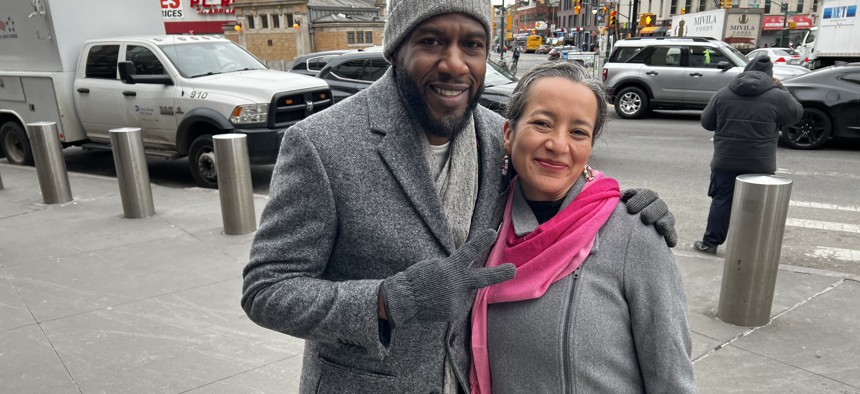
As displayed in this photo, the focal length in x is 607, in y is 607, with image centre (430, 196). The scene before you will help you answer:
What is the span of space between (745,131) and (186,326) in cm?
480

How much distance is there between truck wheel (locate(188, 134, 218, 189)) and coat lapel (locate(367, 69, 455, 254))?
22.3 ft

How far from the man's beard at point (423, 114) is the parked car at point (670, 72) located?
40.6 feet

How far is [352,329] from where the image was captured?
131 centimetres

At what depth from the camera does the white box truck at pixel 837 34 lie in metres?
18.2

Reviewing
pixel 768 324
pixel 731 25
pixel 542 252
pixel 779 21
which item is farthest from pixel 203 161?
pixel 779 21

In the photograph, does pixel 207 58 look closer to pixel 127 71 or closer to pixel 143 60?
pixel 143 60

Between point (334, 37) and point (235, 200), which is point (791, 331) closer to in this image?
point (235, 200)

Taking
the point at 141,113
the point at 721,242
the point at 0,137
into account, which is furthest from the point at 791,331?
the point at 0,137

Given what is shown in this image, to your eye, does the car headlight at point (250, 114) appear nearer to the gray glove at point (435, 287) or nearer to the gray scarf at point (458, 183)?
the gray scarf at point (458, 183)

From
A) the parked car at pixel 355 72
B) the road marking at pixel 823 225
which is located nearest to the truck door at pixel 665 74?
the parked car at pixel 355 72

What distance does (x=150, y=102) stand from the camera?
Result: 8.21 metres

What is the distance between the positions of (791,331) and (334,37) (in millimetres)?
66801

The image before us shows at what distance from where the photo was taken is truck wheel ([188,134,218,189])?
308 inches

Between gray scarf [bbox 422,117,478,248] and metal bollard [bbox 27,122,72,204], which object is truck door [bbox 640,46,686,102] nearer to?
metal bollard [bbox 27,122,72,204]
